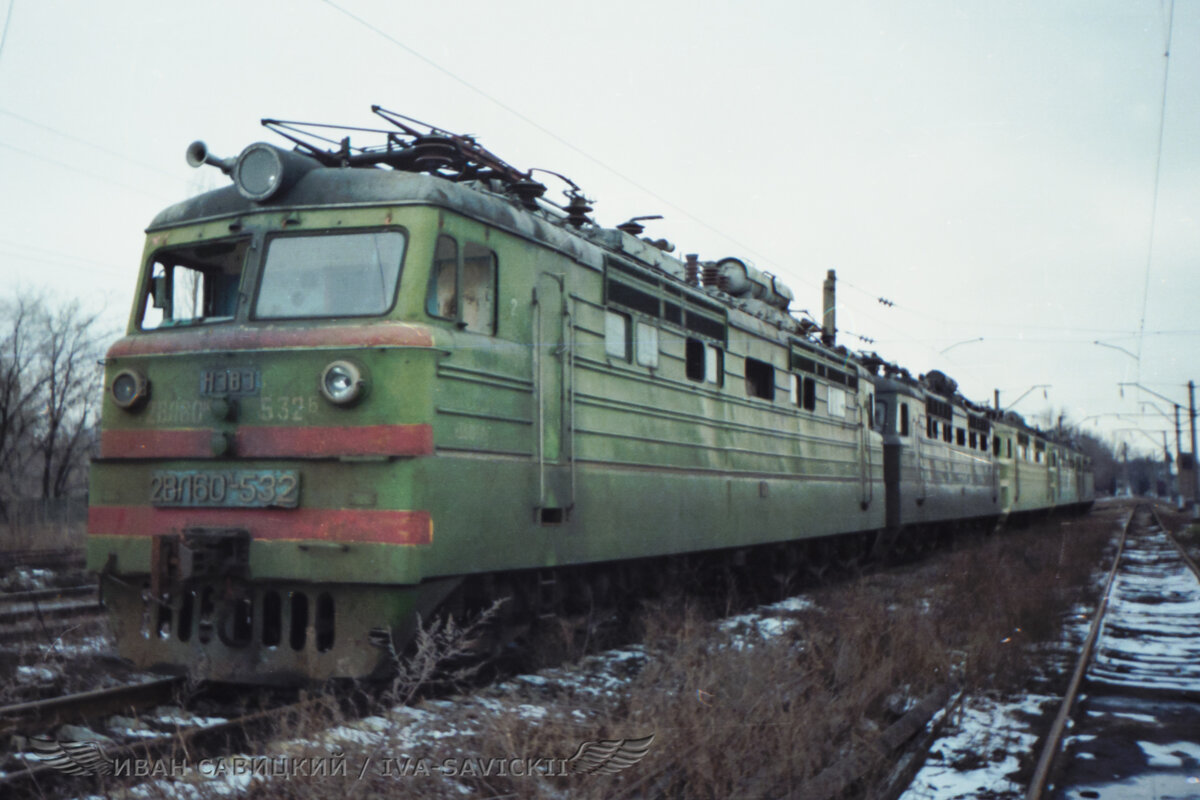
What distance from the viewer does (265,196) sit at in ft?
21.0

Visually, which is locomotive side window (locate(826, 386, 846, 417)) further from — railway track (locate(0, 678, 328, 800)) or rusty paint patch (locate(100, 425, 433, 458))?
railway track (locate(0, 678, 328, 800))

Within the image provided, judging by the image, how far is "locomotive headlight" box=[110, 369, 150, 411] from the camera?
6378 millimetres

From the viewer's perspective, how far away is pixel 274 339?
6.05 meters

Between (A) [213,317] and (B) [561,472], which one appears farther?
(B) [561,472]

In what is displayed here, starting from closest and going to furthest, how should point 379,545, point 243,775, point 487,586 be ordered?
point 243,775 → point 379,545 → point 487,586

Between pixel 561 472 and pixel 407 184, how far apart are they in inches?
83.7

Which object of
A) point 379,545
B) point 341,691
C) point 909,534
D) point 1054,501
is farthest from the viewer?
point 1054,501

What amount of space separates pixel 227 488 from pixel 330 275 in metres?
1.35

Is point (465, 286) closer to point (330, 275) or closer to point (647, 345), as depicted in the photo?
point (330, 275)

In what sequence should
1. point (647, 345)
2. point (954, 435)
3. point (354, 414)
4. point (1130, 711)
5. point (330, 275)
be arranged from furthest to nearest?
point (954, 435)
point (647, 345)
point (1130, 711)
point (330, 275)
point (354, 414)

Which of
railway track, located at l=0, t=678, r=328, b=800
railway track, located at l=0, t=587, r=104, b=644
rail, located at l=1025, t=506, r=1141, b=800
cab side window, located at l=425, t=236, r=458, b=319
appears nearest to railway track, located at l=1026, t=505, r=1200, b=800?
rail, located at l=1025, t=506, r=1141, b=800

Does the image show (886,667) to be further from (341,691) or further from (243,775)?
(243,775)

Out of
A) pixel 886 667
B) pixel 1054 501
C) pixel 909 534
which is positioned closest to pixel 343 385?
pixel 886 667

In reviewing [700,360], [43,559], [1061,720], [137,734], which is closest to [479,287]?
[137,734]
